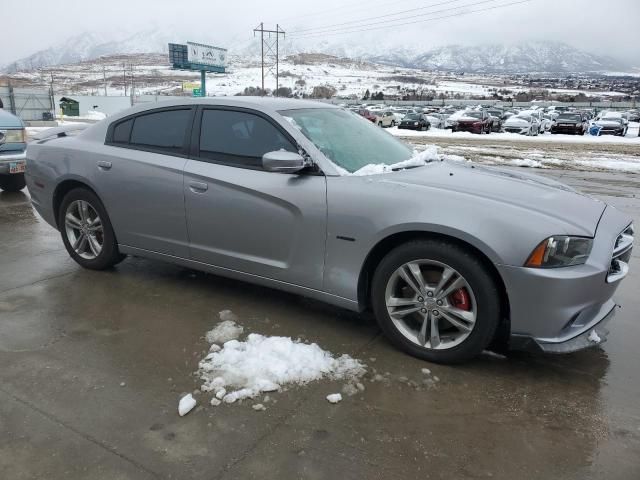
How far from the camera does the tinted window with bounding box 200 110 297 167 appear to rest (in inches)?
146

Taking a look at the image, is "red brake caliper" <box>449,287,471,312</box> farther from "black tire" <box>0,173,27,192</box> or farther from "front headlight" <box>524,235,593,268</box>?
"black tire" <box>0,173,27,192</box>

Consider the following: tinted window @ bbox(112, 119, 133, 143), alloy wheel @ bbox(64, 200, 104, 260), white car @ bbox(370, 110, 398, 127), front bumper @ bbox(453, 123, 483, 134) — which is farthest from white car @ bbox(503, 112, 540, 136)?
alloy wheel @ bbox(64, 200, 104, 260)

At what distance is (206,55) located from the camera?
223ft

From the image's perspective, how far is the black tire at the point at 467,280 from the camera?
9.65ft

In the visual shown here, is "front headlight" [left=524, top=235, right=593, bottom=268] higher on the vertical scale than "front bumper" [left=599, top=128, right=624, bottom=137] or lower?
higher

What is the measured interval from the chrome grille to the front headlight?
0.24m

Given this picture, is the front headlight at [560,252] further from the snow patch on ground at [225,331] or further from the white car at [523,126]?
the white car at [523,126]

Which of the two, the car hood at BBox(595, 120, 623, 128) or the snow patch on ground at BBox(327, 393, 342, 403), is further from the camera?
the car hood at BBox(595, 120, 623, 128)

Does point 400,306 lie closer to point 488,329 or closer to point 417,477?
point 488,329

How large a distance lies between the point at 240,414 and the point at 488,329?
1.42 m

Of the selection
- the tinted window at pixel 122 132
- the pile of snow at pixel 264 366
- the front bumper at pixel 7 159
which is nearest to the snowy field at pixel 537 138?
the front bumper at pixel 7 159

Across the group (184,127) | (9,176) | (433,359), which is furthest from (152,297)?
(9,176)

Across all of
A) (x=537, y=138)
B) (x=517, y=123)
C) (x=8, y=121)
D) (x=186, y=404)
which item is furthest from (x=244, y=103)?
(x=517, y=123)

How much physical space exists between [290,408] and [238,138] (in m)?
1.99
